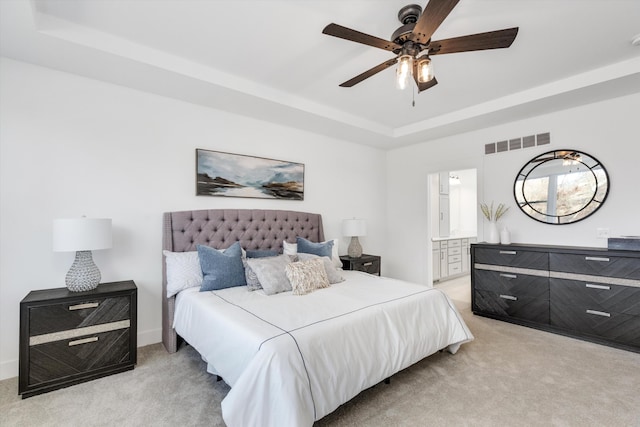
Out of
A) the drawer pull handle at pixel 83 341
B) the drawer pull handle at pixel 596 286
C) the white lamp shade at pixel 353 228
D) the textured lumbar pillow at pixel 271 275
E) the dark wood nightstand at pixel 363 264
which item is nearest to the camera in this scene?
the drawer pull handle at pixel 83 341

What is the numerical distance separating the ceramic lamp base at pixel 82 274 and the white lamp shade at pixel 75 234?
205 mm

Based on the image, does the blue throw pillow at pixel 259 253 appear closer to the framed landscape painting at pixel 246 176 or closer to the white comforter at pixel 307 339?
the white comforter at pixel 307 339

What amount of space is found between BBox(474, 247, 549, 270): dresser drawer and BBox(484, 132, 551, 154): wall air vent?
1.39m

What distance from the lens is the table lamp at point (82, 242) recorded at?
2348 millimetres

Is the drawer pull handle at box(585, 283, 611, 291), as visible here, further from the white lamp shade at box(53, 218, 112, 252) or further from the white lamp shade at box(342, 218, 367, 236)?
the white lamp shade at box(53, 218, 112, 252)

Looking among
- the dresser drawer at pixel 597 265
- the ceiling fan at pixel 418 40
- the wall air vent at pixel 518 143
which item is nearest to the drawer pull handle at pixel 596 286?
the dresser drawer at pixel 597 265

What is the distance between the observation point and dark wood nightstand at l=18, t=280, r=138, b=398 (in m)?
2.19

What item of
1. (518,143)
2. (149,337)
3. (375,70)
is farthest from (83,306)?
(518,143)

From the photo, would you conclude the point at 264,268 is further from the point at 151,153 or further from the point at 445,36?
the point at 445,36

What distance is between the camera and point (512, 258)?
12.2 ft

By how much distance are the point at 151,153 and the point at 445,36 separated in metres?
2.98

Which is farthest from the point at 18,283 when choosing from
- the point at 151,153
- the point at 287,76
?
the point at 287,76

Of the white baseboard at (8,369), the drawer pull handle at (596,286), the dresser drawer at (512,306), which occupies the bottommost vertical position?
the white baseboard at (8,369)

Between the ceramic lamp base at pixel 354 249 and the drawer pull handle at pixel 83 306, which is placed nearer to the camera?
the drawer pull handle at pixel 83 306
